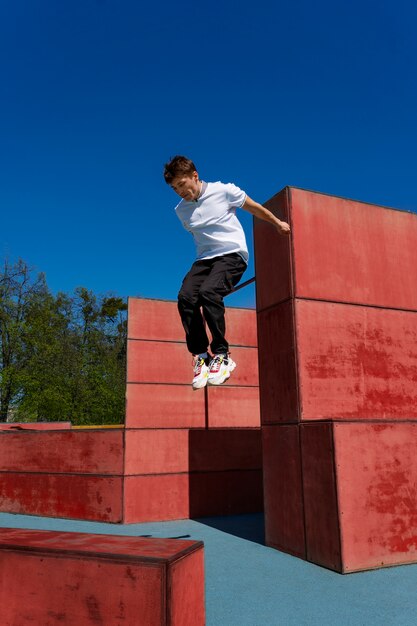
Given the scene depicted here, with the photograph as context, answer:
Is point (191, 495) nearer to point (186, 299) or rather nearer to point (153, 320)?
point (153, 320)

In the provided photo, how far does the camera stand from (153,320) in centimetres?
1032

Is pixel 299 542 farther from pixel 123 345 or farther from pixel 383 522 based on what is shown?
pixel 123 345

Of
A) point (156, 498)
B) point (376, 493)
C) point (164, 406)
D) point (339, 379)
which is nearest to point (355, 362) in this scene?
point (339, 379)

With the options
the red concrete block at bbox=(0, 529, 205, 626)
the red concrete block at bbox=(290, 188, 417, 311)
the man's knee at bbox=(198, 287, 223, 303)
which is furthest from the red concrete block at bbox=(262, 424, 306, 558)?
the red concrete block at bbox=(0, 529, 205, 626)

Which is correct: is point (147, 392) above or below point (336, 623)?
above

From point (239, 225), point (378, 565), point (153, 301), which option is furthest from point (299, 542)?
point (153, 301)

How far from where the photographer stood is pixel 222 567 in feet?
16.2

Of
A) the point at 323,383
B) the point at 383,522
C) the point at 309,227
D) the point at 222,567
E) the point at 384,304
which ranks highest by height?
the point at 309,227

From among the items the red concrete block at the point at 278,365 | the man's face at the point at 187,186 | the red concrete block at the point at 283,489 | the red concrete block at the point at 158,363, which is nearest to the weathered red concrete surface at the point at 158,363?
the red concrete block at the point at 158,363

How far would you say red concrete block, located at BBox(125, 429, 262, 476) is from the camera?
27.9 feet

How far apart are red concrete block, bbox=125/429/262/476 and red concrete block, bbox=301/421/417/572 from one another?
3.80m

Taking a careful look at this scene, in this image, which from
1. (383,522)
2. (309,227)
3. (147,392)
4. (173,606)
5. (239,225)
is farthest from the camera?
(147,392)

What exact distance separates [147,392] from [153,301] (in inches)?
75.8

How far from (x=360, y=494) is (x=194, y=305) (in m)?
2.46
